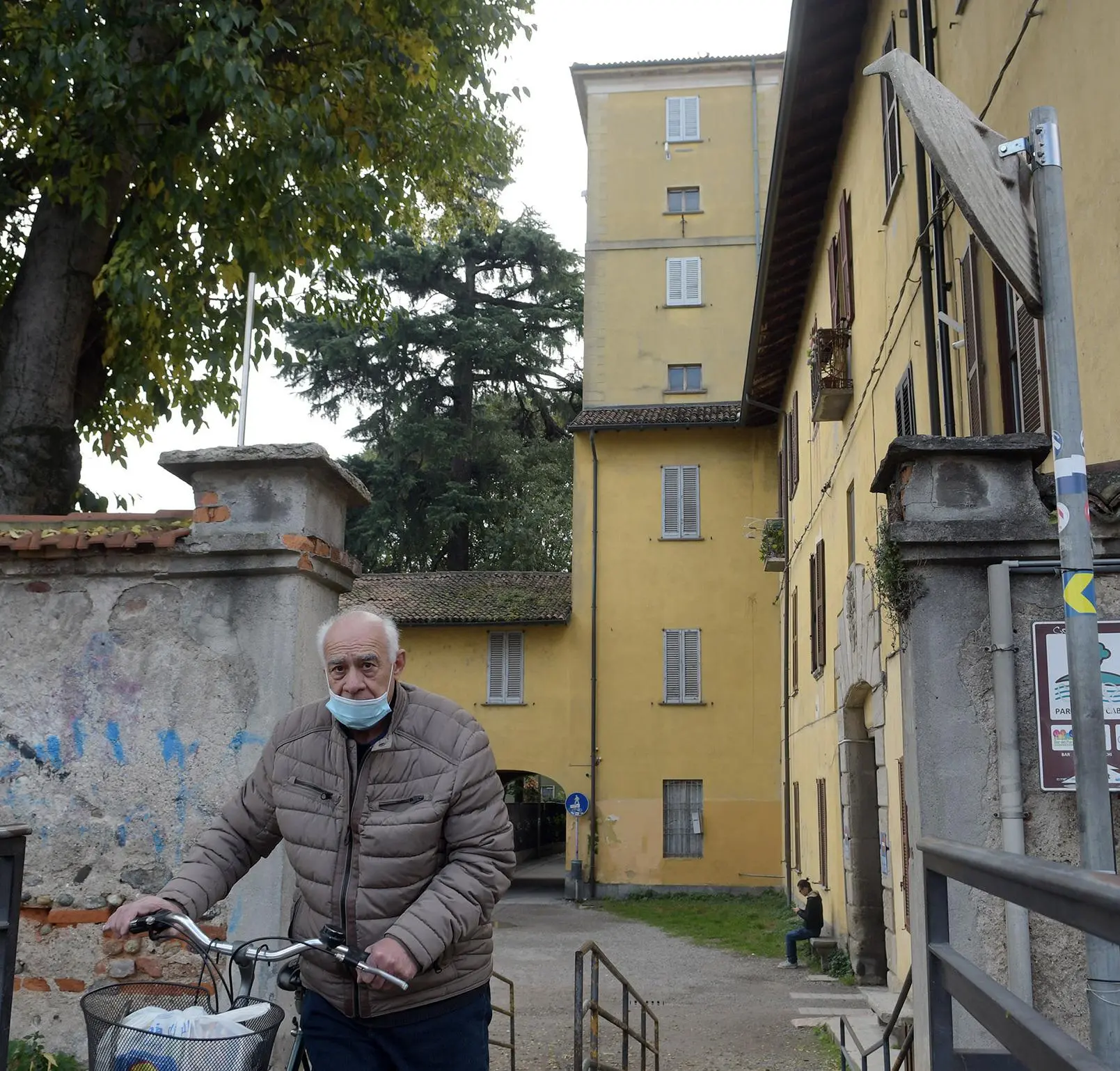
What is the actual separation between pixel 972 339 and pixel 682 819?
1913cm

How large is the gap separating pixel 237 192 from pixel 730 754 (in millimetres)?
19164

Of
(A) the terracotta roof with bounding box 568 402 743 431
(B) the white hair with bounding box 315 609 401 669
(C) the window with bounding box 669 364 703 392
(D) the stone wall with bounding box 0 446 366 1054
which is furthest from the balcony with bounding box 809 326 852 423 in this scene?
(C) the window with bounding box 669 364 703 392

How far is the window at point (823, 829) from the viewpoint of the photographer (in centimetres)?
1695

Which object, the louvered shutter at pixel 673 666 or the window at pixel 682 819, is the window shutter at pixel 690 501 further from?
the window at pixel 682 819

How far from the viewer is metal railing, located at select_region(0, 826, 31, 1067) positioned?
12.3 ft

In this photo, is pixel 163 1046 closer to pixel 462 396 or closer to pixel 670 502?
pixel 670 502

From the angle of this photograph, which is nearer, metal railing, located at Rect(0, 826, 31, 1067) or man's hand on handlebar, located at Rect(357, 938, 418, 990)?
man's hand on handlebar, located at Rect(357, 938, 418, 990)

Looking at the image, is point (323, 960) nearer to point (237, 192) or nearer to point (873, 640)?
point (237, 192)

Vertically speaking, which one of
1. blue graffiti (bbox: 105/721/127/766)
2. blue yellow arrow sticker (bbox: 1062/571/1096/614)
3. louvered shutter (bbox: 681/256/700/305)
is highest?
louvered shutter (bbox: 681/256/700/305)

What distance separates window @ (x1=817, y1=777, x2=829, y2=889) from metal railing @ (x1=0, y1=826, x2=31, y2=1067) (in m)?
13.9

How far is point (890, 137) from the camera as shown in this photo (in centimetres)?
1095

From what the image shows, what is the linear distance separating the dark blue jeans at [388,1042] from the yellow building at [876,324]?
159 inches

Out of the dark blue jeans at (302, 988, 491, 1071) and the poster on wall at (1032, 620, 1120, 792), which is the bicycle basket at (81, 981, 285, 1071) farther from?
the poster on wall at (1032, 620, 1120, 792)

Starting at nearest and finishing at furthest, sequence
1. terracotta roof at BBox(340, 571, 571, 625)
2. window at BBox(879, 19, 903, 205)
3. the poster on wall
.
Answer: the poster on wall, window at BBox(879, 19, 903, 205), terracotta roof at BBox(340, 571, 571, 625)
